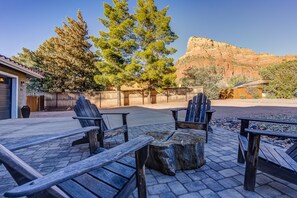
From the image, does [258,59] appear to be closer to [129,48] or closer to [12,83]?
[129,48]

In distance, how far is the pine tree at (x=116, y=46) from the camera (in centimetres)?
1163

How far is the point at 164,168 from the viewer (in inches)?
71.2

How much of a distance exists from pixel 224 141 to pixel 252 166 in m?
1.55

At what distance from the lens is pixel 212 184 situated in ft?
5.26

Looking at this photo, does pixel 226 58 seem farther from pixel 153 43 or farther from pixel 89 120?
pixel 89 120

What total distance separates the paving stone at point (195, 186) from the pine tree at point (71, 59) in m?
12.6

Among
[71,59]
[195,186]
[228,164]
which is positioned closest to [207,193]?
[195,186]

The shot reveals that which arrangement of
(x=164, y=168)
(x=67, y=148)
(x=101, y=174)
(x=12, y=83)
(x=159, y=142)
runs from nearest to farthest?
(x=101, y=174) → (x=164, y=168) → (x=159, y=142) → (x=67, y=148) → (x=12, y=83)

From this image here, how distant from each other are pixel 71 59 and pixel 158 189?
44.0ft

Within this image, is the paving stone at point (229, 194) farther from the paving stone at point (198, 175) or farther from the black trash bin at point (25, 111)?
the black trash bin at point (25, 111)

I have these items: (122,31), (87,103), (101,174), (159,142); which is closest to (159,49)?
(122,31)

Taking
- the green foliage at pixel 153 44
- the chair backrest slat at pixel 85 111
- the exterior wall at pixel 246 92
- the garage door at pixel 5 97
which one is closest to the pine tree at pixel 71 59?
the green foliage at pixel 153 44

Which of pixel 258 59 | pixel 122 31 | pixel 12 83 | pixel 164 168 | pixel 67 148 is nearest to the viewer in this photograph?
pixel 164 168

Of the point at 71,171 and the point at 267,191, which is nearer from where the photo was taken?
the point at 71,171
